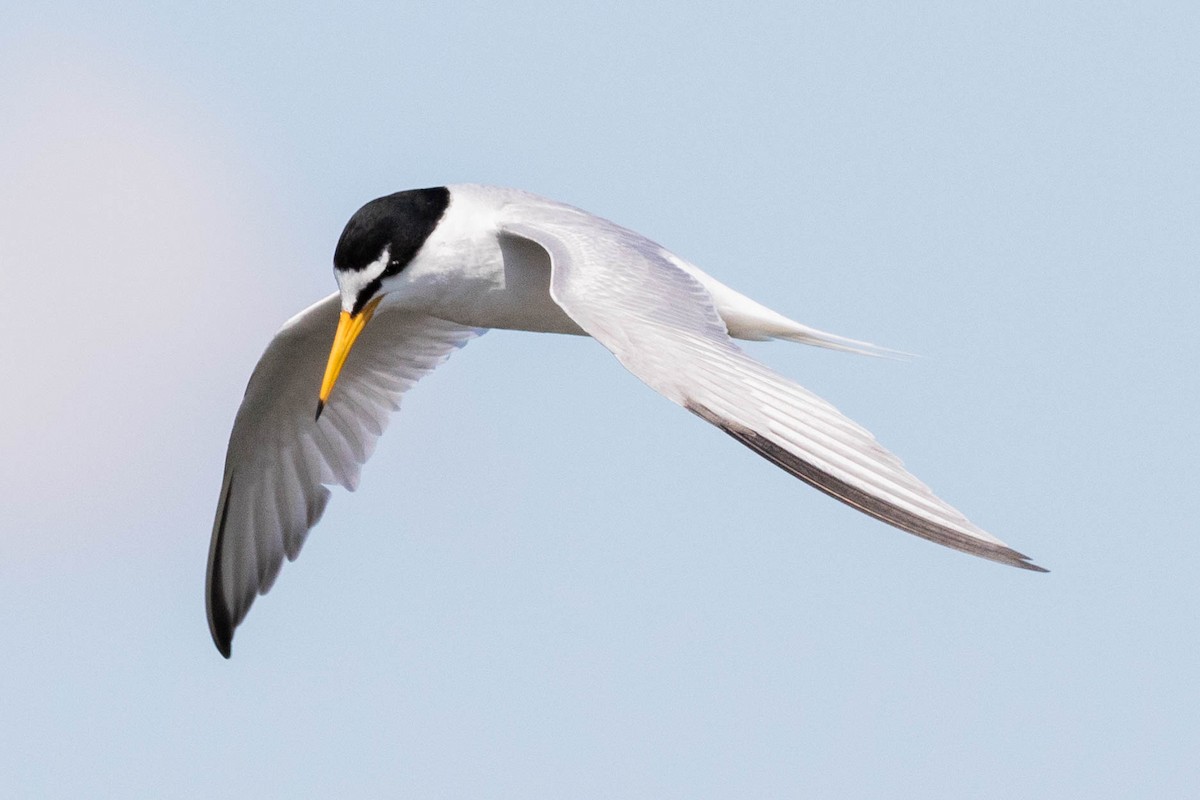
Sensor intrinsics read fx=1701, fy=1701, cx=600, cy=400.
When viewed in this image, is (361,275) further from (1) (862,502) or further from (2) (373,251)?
(1) (862,502)

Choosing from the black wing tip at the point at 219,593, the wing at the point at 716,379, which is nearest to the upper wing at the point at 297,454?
the black wing tip at the point at 219,593

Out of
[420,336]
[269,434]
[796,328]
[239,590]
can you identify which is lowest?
[239,590]

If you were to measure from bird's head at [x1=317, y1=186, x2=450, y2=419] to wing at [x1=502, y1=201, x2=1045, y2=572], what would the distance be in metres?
0.44

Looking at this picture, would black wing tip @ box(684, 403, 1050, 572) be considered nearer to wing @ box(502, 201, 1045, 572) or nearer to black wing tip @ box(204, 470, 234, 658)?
wing @ box(502, 201, 1045, 572)

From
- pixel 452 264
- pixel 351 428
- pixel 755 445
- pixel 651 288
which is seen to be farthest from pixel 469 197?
pixel 755 445

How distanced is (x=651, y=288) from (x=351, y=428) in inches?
136

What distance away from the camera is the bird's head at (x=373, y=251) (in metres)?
7.87

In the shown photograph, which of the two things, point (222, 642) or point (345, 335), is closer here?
point (345, 335)

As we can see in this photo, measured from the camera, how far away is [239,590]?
33.0 feet

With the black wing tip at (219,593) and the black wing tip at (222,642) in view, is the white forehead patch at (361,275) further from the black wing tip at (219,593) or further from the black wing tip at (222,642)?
the black wing tip at (222,642)

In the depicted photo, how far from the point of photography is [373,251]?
7863 mm

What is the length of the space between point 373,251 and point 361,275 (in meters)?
0.13

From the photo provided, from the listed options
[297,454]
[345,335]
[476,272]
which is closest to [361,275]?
[345,335]

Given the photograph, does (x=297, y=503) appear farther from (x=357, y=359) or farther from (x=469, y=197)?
(x=469, y=197)
